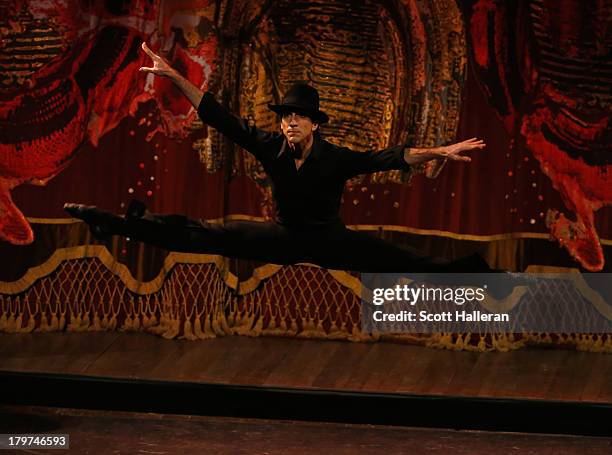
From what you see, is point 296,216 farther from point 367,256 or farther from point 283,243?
point 367,256

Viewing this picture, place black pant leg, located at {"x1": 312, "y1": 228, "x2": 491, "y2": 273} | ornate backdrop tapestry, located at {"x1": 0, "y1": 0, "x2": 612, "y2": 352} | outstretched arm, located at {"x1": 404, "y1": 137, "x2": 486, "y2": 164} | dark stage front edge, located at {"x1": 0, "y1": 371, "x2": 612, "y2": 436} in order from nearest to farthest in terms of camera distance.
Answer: outstretched arm, located at {"x1": 404, "y1": 137, "x2": 486, "y2": 164}, black pant leg, located at {"x1": 312, "y1": 228, "x2": 491, "y2": 273}, dark stage front edge, located at {"x1": 0, "y1": 371, "x2": 612, "y2": 436}, ornate backdrop tapestry, located at {"x1": 0, "y1": 0, "x2": 612, "y2": 352}

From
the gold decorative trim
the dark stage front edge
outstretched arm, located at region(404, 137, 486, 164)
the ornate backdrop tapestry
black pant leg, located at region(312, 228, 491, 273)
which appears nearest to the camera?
outstretched arm, located at region(404, 137, 486, 164)

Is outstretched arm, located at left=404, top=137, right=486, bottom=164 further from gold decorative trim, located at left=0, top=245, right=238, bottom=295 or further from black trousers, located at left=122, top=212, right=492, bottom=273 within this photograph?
gold decorative trim, located at left=0, top=245, right=238, bottom=295

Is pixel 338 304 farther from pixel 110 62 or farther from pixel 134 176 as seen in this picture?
pixel 110 62

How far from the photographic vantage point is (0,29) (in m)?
7.59

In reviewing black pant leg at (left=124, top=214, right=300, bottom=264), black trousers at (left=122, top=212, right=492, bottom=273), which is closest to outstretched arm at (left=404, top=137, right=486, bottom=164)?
black trousers at (left=122, top=212, right=492, bottom=273)

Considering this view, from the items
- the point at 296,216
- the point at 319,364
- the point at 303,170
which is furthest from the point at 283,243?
the point at 319,364

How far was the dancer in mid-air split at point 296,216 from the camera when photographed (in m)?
4.94

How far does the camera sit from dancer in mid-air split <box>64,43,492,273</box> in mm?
4938

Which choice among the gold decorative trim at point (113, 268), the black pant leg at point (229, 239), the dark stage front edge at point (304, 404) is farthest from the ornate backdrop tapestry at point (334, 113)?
the black pant leg at point (229, 239)

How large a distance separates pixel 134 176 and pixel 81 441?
1969 millimetres

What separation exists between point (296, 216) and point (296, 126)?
336 millimetres

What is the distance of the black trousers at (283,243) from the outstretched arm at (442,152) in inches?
13.8

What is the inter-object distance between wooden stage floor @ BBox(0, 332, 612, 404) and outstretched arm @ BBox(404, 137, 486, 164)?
2.11 m
